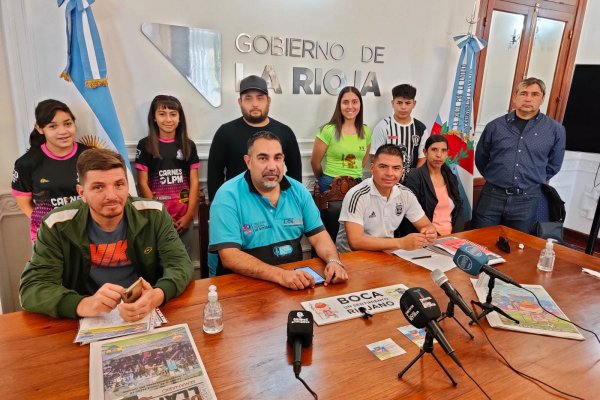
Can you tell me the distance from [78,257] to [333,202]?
1.49 m

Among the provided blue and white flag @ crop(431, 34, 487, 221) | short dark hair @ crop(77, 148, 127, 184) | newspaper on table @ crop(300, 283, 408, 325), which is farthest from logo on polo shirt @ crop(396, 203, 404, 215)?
blue and white flag @ crop(431, 34, 487, 221)

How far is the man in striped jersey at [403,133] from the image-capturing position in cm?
324

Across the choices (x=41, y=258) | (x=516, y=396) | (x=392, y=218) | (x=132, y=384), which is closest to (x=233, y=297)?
(x=132, y=384)

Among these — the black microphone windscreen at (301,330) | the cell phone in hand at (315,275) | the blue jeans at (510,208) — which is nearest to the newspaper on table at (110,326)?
the black microphone windscreen at (301,330)

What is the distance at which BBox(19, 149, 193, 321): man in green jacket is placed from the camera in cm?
119

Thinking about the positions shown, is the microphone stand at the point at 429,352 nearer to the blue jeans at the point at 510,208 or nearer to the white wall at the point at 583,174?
the blue jeans at the point at 510,208

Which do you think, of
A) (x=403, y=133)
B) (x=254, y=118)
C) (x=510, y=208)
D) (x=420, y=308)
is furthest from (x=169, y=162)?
(x=510, y=208)

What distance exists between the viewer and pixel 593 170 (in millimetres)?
4426

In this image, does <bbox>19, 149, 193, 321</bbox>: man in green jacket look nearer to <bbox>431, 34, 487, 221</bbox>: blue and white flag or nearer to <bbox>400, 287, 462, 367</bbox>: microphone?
<bbox>400, 287, 462, 367</bbox>: microphone

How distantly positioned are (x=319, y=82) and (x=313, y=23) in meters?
0.46

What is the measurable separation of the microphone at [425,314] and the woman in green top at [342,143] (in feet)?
6.80

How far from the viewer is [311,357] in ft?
3.54

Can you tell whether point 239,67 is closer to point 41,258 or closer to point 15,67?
point 15,67

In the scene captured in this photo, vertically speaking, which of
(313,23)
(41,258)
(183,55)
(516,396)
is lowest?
(516,396)
